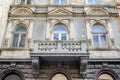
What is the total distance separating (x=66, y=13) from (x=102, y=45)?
10.9 ft

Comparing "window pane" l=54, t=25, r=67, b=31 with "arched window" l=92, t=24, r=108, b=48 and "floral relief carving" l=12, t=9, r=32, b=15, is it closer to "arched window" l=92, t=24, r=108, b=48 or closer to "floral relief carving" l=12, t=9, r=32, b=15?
"arched window" l=92, t=24, r=108, b=48

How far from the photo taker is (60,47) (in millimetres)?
10289

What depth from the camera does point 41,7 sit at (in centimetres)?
1318

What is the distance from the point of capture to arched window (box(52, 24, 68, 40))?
11.9m

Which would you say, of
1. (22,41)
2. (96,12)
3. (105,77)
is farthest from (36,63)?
(96,12)

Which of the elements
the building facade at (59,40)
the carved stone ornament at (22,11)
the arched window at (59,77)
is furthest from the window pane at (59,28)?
the arched window at (59,77)

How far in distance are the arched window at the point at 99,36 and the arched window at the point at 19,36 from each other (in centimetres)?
458

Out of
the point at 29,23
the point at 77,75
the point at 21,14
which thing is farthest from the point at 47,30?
the point at 77,75

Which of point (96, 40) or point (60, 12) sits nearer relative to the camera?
point (96, 40)

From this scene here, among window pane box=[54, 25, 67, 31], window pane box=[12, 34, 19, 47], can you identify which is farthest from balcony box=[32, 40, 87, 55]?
window pane box=[54, 25, 67, 31]

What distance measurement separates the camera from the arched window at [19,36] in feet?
38.4

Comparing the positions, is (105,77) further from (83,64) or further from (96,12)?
(96,12)

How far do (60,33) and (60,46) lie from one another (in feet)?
6.42

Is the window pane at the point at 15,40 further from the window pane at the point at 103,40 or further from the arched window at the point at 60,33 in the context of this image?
the window pane at the point at 103,40
